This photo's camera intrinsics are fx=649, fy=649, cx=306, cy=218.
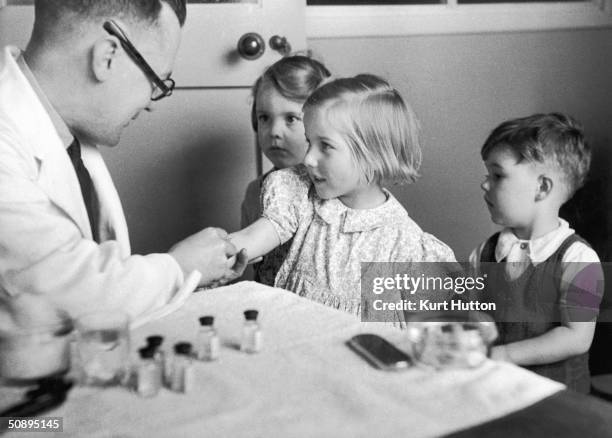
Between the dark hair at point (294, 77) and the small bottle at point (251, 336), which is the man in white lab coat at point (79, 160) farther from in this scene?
the dark hair at point (294, 77)

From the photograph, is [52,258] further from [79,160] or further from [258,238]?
[258,238]

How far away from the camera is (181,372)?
28.2 inches

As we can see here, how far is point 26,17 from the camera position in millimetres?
1927

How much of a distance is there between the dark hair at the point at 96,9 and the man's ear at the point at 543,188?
98 centimetres

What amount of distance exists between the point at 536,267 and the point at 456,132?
964 mm

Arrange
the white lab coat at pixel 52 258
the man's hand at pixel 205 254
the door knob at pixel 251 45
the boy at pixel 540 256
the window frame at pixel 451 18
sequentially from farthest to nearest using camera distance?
1. the window frame at pixel 451 18
2. the door knob at pixel 251 45
3. the boy at pixel 540 256
4. the man's hand at pixel 205 254
5. the white lab coat at pixel 52 258

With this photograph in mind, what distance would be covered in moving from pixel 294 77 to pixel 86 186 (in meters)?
0.78

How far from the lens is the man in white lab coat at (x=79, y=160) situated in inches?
34.4

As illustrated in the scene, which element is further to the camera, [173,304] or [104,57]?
[104,57]

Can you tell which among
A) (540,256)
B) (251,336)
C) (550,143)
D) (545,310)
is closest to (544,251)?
(540,256)

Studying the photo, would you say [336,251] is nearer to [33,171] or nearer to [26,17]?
[33,171]

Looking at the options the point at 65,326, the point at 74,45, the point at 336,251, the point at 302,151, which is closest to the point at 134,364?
the point at 65,326

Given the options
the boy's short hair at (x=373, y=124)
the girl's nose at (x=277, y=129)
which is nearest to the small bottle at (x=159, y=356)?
the boy's short hair at (x=373, y=124)

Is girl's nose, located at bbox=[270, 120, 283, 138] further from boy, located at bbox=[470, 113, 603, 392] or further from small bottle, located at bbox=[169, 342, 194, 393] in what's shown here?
small bottle, located at bbox=[169, 342, 194, 393]
